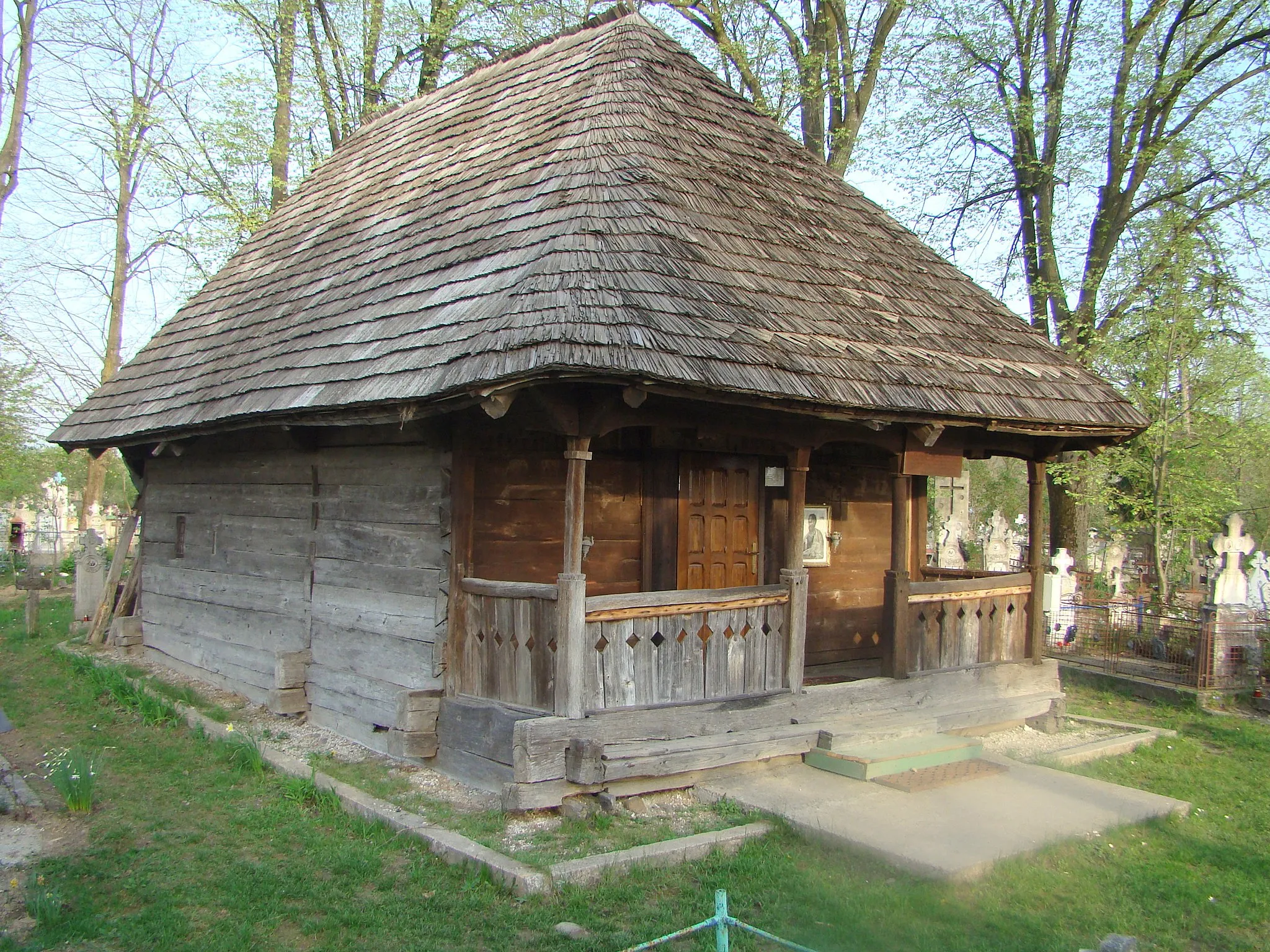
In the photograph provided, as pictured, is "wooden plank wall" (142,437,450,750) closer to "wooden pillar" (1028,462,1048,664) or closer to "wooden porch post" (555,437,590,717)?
"wooden porch post" (555,437,590,717)

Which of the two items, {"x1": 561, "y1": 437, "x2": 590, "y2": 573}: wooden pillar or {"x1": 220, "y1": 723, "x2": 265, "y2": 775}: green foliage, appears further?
{"x1": 220, "y1": 723, "x2": 265, "y2": 775}: green foliage

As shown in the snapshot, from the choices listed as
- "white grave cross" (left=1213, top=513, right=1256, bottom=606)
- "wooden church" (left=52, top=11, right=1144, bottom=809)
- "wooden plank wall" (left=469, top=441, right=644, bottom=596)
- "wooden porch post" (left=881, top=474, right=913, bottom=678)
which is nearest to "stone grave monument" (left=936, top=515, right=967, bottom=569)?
"white grave cross" (left=1213, top=513, right=1256, bottom=606)

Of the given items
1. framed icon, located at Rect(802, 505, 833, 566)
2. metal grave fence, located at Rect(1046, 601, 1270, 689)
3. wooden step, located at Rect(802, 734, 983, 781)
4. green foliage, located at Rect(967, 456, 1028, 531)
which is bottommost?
wooden step, located at Rect(802, 734, 983, 781)

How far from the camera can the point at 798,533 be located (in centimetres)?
698

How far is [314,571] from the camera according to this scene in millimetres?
8305

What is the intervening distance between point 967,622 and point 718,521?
2.18m

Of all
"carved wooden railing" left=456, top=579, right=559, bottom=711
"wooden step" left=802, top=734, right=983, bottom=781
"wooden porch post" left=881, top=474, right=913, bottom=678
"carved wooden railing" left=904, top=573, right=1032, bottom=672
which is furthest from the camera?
"carved wooden railing" left=904, top=573, right=1032, bottom=672

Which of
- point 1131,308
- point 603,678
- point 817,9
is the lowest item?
point 603,678

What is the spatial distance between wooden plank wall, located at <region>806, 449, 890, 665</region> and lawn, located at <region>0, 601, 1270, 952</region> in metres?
3.50

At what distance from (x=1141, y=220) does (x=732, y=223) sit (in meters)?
12.3

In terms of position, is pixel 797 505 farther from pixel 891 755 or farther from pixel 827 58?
pixel 827 58

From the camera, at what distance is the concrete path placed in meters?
5.21

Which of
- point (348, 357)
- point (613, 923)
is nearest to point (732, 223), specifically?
point (348, 357)

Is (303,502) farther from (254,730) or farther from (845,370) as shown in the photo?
(845,370)
